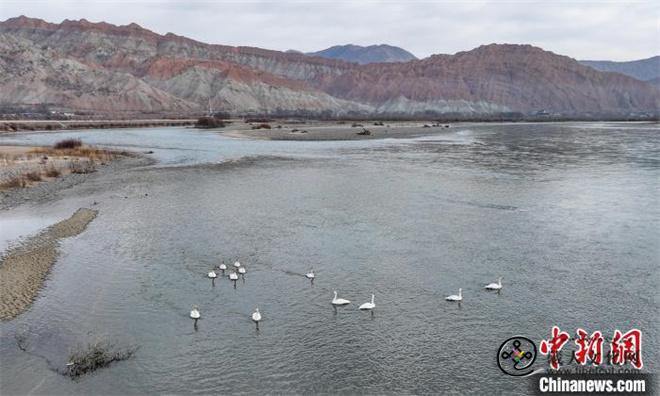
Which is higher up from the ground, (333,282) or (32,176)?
(32,176)

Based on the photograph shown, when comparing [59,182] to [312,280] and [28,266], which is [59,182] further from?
[312,280]

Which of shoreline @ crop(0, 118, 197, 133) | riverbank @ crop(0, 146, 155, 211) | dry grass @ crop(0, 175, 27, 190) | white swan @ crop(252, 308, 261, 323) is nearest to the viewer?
white swan @ crop(252, 308, 261, 323)

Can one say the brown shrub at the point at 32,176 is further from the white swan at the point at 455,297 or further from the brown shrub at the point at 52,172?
the white swan at the point at 455,297

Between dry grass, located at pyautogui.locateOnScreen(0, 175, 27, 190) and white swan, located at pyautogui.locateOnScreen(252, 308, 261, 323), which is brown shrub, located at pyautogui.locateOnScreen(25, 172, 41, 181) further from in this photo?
white swan, located at pyautogui.locateOnScreen(252, 308, 261, 323)

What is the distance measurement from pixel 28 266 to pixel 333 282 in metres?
11.7

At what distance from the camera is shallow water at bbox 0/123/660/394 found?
13.7 meters

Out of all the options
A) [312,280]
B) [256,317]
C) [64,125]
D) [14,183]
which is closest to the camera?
[256,317]

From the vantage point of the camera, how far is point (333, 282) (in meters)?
19.7

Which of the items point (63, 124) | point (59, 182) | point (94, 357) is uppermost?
point (63, 124)

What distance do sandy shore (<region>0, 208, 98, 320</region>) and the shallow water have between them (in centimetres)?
50

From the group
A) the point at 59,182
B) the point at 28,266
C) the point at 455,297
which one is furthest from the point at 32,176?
the point at 455,297

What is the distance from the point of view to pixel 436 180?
43094 millimetres

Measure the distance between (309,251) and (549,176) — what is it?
Answer: 29427mm

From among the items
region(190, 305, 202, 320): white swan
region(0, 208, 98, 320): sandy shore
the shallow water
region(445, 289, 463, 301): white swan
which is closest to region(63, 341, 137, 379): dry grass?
the shallow water
